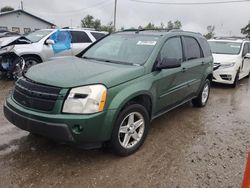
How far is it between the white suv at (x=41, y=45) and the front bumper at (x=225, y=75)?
186 inches

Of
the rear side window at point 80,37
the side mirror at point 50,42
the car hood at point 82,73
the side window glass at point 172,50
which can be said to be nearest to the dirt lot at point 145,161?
the car hood at point 82,73

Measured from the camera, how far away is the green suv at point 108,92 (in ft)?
9.41

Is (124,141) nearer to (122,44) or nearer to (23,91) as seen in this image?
(23,91)

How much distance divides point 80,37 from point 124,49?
208 inches

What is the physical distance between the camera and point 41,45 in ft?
26.5

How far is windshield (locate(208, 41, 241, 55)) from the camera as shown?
29.3 ft

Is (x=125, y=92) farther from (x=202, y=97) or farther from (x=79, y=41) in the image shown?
(x=79, y=41)

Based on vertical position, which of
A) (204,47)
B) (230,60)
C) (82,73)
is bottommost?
(230,60)

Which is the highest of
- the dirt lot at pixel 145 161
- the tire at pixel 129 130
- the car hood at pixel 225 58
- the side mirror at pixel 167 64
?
the side mirror at pixel 167 64

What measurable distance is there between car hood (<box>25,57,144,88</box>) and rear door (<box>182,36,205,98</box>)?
1.49 meters

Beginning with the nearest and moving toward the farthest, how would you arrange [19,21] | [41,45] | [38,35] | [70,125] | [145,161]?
[70,125] < [145,161] < [41,45] < [38,35] < [19,21]

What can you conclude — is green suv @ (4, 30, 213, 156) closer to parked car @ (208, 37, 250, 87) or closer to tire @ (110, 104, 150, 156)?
tire @ (110, 104, 150, 156)

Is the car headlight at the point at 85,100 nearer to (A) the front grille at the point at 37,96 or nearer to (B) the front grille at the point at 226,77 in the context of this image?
(A) the front grille at the point at 37,96

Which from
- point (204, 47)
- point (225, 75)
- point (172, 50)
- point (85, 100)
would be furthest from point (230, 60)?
point (85, 100)
